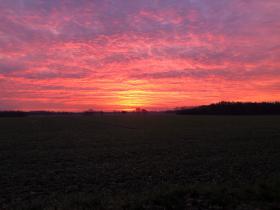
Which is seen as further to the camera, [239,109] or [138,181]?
[239,109]

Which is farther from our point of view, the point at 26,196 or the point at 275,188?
the point at 26,196

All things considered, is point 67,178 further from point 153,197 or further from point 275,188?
point 275,188

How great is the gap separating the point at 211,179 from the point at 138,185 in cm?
334

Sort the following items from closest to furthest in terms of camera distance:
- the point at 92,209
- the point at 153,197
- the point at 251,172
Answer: the point at 92,209
the point at 153,197
the point at 251,172

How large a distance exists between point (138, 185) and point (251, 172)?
600cm

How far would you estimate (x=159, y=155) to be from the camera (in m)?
19.3

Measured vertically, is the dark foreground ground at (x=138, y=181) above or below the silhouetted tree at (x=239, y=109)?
below

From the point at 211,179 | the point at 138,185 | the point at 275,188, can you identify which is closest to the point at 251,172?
Result: the point at 211,179

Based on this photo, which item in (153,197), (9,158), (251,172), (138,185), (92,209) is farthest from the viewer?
(9,158)

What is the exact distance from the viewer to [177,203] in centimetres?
769

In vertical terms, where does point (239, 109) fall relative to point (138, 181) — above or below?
above

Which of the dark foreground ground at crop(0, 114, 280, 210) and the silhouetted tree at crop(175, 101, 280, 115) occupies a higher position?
the silhouetted tree at crop(175, 101, 280, 115)

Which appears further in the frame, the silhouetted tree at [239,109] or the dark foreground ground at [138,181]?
the silhouetted tree at [239,109]

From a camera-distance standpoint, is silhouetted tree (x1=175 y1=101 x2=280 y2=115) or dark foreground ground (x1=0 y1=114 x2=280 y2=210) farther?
silhouetted tree (x1=175 y1=101 x2=280 y2=115)
